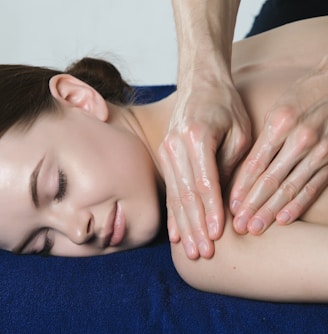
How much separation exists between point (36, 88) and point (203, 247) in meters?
0.52

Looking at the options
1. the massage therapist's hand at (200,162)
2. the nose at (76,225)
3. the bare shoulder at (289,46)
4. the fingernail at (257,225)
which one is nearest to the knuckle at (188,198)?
the massage therapist's hand at (200,162)

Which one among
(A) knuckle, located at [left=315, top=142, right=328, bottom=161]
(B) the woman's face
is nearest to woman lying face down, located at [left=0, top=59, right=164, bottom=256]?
(B) the woman's face

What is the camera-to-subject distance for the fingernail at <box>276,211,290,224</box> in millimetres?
1008

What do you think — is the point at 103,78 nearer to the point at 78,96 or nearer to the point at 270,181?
the point at 78,96

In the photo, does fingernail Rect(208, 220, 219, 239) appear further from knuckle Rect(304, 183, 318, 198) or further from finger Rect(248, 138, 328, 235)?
knuckle Rect(304, 183, 318, 198)

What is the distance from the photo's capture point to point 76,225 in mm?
1129

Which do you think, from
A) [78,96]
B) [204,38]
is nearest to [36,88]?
[78,96]

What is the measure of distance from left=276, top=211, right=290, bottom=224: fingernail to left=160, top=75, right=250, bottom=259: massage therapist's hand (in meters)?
0.09

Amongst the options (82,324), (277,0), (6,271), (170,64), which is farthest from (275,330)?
(170,64)

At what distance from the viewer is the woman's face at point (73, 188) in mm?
1137

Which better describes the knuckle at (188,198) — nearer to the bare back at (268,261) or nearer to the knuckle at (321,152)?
the bare back at (268,261)

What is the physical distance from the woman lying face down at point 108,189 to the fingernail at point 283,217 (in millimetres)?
18

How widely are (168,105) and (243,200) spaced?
429 millimetres

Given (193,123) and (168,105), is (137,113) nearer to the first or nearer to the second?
(168,105)
